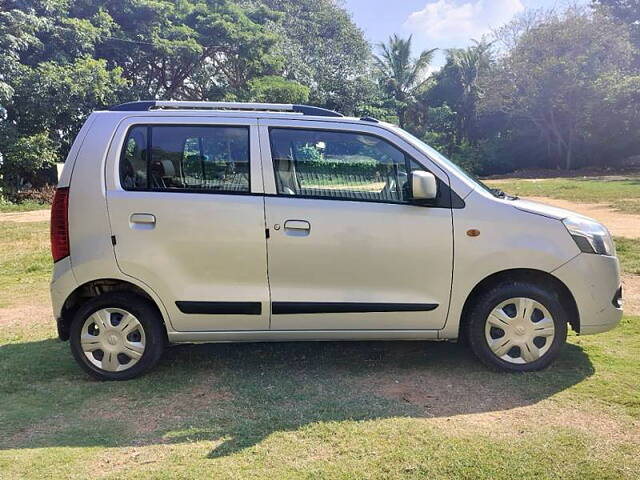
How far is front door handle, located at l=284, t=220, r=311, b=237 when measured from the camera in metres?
3.75

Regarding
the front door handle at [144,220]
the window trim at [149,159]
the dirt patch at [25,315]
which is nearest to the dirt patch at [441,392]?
the window trim at [149,159]

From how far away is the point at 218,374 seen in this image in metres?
4.10

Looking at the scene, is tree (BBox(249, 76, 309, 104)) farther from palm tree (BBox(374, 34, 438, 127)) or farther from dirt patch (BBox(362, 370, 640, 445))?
dirt patch (BBox(362, 370, 640, 445))

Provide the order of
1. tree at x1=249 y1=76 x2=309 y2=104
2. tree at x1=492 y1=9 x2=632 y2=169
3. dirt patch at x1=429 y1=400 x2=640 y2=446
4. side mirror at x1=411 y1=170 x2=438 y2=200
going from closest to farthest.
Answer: dirt patch at x1=429 y1=400 x2=640 y2=446
side mirror at x1=411 y1=170 x2=438 y2=200
tree at x1=249 y1=76 x2=309 y2=104
tree at x1=492 y1=9 x2=632 y2=169

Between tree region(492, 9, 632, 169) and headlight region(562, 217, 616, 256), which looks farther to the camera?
tree region(492, 9, 632, 169)

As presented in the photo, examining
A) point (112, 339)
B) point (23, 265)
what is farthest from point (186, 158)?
point (23, 265)

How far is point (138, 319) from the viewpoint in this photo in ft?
12.8

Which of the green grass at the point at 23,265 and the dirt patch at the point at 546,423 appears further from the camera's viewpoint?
the green grass at the point at 23,265

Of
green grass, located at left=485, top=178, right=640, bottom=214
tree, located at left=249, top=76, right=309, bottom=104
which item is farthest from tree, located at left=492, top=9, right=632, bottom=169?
tree, located at left=249, top=76, right=309, bottom=104

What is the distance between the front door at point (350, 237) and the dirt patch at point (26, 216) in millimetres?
13857

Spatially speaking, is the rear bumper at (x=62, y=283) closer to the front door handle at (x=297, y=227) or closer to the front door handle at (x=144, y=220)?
the front door handle at (x=144, y=220)

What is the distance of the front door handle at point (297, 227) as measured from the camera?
12.3 ft

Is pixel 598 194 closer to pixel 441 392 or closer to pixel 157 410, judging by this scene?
pixel 441 392

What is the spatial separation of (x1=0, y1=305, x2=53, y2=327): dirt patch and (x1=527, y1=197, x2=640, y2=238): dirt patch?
9562mm
